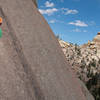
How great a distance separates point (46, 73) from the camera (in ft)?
9.00

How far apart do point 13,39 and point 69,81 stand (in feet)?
3.76

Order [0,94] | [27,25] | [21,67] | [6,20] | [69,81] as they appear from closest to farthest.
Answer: [0,94]
[21,67]
[6,20]
[27,25]
[69,81]

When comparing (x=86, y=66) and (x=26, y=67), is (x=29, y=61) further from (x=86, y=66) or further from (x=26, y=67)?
(x=86, y=66)

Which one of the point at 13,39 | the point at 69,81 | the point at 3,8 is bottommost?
the point at 69,81

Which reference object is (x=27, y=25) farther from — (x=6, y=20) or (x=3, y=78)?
(x=3, y=78)

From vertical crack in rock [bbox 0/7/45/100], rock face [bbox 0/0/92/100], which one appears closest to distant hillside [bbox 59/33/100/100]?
rock face [bbox 0/0/92/100]

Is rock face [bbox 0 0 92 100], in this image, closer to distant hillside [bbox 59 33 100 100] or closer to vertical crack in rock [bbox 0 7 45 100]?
vertical crack in rock [bbox 0 7 45 100]

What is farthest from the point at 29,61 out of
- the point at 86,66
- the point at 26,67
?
the point at 86,66

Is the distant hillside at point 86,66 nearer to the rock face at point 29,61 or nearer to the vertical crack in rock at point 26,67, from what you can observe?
the rock face at point 29,61

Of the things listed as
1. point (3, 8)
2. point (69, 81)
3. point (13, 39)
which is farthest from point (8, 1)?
point (69, 81)

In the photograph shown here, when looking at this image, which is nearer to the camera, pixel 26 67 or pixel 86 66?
pixel 26 67

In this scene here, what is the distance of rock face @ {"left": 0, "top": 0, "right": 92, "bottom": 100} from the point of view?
7.81 feet

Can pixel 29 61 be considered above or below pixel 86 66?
above

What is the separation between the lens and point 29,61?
2633mm
